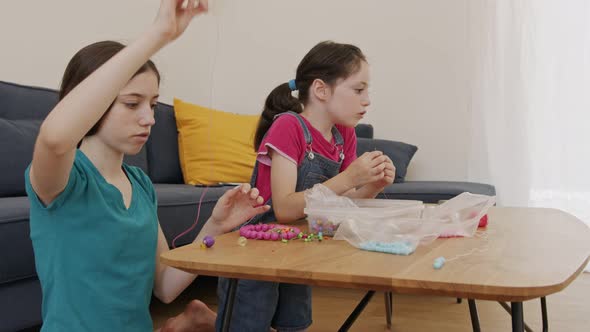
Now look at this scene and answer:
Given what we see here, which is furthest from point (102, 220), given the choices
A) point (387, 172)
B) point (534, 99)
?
point (534, 99)

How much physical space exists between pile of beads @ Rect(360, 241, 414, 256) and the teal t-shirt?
42cm

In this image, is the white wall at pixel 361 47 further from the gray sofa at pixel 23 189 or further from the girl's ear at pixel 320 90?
the girl's ear at pixel 320 90

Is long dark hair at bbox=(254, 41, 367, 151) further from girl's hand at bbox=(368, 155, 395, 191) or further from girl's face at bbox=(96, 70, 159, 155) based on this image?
girl's face at bbox=(96, 70, 159, 155)

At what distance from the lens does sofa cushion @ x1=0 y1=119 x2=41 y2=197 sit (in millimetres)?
1730

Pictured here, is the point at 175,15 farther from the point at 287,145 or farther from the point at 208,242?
the point at 287,145

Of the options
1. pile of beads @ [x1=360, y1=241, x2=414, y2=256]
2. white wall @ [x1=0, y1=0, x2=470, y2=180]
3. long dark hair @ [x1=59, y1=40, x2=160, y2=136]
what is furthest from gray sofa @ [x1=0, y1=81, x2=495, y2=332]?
pile of beads @ [x1=360, y1=241, x2=414, y2=256]

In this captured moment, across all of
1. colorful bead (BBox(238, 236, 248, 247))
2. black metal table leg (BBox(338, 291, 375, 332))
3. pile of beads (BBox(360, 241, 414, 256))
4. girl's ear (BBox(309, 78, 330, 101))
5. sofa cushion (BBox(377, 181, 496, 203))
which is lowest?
black metal table leg (BBox(338, 291, 375, 332))

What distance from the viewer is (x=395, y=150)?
9.40ft

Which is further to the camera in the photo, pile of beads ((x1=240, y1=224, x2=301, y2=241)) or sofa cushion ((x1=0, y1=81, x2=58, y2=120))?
sofa cushion ((x1=0, y1=81, x2=58, y2=120))

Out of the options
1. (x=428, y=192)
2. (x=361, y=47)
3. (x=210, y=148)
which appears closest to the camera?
(x=428, y=192)

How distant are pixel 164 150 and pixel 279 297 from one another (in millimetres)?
1457

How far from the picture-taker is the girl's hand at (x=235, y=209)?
99cm

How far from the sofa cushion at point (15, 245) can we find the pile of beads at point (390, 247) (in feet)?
2.92

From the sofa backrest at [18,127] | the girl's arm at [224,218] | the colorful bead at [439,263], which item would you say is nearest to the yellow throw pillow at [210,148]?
Answer: the sofa backrest at [18,127]
